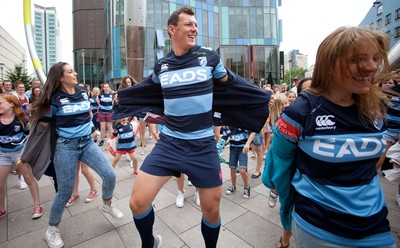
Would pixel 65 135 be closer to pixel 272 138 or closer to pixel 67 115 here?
pixel 67 115

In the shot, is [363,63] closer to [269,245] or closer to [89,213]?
[269,245]

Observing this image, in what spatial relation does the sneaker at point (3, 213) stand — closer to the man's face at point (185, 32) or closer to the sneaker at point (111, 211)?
the sneaker at point (111, 211)

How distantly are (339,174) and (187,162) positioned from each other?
3.75 ft

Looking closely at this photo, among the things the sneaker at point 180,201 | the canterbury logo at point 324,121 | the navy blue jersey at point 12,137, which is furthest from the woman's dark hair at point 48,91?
the canterbury logo at point 324,121

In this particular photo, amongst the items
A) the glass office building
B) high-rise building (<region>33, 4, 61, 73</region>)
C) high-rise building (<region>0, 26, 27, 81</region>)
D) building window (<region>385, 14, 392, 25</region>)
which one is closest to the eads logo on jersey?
the glass office building

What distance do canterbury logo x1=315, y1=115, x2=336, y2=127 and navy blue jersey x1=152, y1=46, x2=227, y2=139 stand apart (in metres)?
1.01

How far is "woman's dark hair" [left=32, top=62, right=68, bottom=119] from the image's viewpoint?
295cm

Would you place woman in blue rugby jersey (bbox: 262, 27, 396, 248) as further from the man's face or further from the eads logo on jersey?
the man's face

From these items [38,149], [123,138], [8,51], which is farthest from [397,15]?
[8,51]

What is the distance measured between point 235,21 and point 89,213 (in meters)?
30.8

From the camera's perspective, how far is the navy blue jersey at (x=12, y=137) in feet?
11.8

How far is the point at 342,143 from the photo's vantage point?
125 cm

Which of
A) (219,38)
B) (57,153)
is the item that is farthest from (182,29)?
(219,38)

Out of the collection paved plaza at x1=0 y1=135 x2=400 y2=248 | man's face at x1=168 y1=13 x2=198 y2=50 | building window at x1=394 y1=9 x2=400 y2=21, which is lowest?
paved plaza at x1=0 y1=135 x2=400 y2=248
